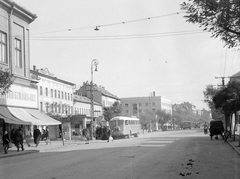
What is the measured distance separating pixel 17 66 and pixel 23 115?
545 centimetres

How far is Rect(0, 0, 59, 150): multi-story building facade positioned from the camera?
33031mm

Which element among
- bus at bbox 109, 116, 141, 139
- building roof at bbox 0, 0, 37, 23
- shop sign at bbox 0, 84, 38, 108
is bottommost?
bus at bbox 109, 116, 141, 139

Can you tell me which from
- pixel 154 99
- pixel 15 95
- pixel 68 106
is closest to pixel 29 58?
pixel 15 95

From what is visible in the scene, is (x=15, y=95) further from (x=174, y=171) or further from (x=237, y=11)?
(x=237, y=11)

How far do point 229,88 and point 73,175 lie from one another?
28.0 m

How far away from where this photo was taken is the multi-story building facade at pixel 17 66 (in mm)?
33031

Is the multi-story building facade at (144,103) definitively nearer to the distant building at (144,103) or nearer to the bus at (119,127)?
the distant building at (144,103)

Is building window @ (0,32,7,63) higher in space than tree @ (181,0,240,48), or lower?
higher

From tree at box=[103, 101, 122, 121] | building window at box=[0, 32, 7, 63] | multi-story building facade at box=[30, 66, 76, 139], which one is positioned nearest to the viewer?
building window at box=[0, 32, 7, 63]

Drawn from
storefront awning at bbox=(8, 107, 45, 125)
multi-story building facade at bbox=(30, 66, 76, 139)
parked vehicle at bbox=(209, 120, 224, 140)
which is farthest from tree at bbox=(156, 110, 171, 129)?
storefront awning at bbox=(8, 107, 45, 125)

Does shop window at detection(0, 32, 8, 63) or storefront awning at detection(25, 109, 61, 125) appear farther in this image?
storefront awning at detection(25, 109, 61, 125)

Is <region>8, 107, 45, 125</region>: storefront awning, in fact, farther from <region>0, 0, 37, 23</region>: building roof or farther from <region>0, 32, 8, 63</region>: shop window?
<region>0, 0, 37, 23</region>: building roof

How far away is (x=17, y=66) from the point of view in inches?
1438

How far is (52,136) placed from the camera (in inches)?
2101
